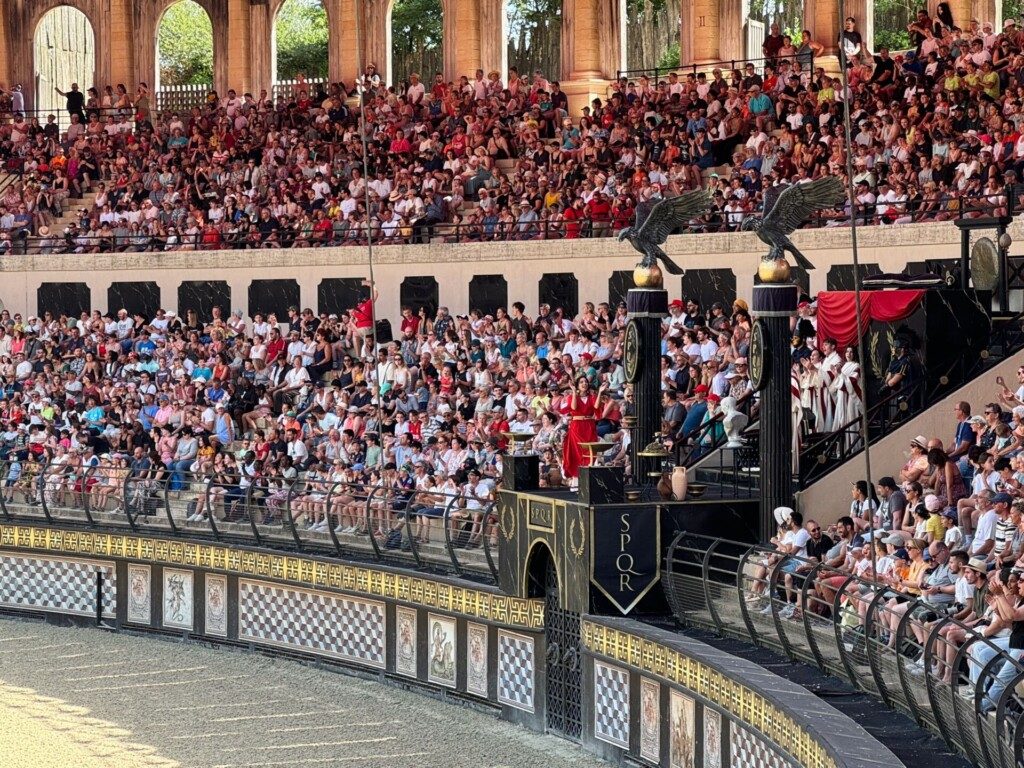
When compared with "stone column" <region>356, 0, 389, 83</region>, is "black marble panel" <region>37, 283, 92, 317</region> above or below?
below

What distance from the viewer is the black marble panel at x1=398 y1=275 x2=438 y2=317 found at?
3591cm

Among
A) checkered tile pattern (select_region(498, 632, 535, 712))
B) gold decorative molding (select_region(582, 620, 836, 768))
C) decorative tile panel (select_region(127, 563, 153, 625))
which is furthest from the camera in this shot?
decorative tile panel (select_region(127, 563, 153, 625))

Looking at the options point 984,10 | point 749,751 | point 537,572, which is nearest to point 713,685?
point 749,751

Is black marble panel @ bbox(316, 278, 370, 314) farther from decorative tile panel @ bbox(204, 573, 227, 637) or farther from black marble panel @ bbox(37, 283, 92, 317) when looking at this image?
decorative tile panel @ bbox(204, 573, 227, 637)

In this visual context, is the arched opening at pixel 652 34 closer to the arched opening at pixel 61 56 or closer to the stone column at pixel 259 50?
the stone column at pixel 259 50

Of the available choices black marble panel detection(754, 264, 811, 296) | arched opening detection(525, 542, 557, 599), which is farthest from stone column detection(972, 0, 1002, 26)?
arched opening detection(525, 542, 557, 599)

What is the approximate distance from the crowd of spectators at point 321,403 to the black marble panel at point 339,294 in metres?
0.98

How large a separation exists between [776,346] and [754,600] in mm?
3187

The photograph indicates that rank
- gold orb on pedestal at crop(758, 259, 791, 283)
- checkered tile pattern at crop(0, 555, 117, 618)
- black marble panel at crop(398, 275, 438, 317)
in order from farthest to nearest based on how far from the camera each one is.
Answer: black marble panel at crop(398, 275, 438, 317), checkered tile pattern at crop(0, 555, 117, 618), gold orb on pedestal at crop(758, 259, 791, 283)

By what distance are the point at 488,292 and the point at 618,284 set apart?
3.17 meters

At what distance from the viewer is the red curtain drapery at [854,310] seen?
72.4 ft

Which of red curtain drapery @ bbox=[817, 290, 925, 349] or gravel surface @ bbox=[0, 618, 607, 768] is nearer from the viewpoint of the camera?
gravel surface @ bbox=[0, 618, 607, 768]

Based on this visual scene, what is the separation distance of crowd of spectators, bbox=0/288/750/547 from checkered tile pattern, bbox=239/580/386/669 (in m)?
0.91

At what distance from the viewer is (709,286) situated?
103 ft
